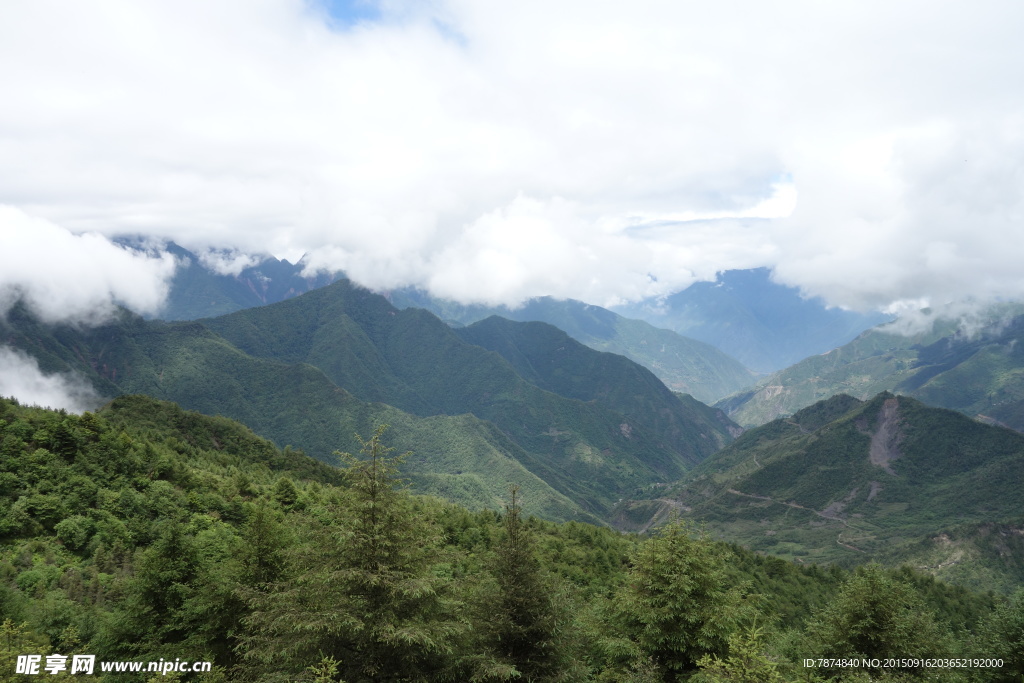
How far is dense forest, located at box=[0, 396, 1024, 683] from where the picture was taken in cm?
1930

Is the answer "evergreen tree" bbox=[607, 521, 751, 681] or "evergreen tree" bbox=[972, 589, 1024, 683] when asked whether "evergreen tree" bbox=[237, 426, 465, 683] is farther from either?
"evergreen tree" bbox=[972, 589, 1024, 683]

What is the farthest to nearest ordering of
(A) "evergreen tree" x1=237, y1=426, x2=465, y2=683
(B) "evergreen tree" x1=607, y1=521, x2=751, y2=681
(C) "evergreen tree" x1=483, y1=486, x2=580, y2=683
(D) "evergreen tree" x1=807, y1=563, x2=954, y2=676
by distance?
(D) "evergreen tree" x1=807, y1=563, x2=954, y2=676, (B) "evergreen tree" x1=607, y1=521, x2=751, y2=681, (C) "evergreen tree" x1=483, y1=486, x2=580, y2=683, (A) "evergreen tree" x1=237, y1=426, x2=465, y2=683

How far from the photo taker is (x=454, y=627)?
1983 cm

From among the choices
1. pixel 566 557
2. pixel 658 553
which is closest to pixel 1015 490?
pixel 566 557

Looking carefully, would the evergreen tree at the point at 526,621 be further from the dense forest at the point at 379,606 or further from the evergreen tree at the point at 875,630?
the evergreen tree at the point at 875,630

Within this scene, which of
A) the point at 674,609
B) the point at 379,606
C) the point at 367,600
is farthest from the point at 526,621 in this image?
the point at 674,609

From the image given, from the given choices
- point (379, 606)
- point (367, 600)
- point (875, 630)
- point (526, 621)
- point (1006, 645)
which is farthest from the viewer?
point (875, 630)

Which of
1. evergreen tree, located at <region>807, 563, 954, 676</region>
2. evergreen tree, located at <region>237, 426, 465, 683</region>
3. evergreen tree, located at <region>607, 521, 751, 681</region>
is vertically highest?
evergreen tree, located at <region>237, 426, 465, 683</region>

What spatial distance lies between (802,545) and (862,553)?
77.4 feet

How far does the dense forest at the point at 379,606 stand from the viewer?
1930 centimetres

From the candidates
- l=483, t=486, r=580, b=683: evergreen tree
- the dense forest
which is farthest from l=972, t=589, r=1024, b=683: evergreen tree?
l=483, t=486, r=580, b=683: evergreen tree

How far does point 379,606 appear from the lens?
1945 centimetres

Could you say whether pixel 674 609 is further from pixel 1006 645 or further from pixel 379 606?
pixel 1006 645

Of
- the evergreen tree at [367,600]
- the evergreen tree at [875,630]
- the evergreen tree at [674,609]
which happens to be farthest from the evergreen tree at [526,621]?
the evergreen tree at [875,630]
